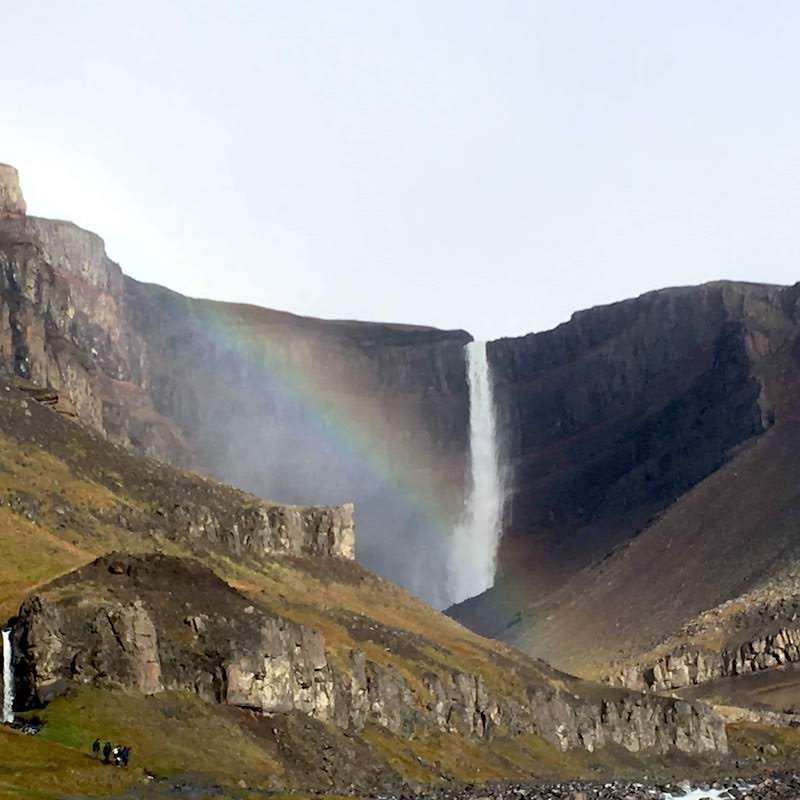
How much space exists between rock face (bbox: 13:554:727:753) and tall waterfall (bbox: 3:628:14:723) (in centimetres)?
65

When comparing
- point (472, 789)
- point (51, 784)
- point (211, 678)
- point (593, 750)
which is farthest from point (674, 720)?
point (51, 784)

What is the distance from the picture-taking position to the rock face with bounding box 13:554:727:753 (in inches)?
4530

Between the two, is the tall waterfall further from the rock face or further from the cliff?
the rock face

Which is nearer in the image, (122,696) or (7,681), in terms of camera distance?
(122,696)

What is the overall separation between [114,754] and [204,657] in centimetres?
2312

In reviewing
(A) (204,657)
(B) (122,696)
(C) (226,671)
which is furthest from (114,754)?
(A) (204,657)

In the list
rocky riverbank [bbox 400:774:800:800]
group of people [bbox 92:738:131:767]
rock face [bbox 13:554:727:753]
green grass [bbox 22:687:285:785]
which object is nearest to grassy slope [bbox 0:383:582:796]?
green grass [bbox 22:687:285:785]

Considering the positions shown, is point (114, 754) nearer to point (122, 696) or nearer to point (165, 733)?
point (165, 733)

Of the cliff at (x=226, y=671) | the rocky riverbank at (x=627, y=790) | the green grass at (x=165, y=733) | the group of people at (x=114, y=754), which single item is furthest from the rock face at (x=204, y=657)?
the rocky riverbank at (x=627, y=790)

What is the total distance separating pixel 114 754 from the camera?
10094 centimetres

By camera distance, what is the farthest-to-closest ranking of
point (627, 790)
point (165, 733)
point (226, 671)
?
1. point (627, 790)
2. point (226, 671)
3. point (165, 733)

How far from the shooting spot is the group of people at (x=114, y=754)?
330 feet

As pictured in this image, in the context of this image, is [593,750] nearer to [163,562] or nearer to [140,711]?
[163,562]

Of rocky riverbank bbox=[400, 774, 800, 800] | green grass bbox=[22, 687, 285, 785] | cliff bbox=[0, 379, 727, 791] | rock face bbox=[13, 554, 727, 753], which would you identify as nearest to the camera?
green grass bbox=[22, 687, 285, 785]
